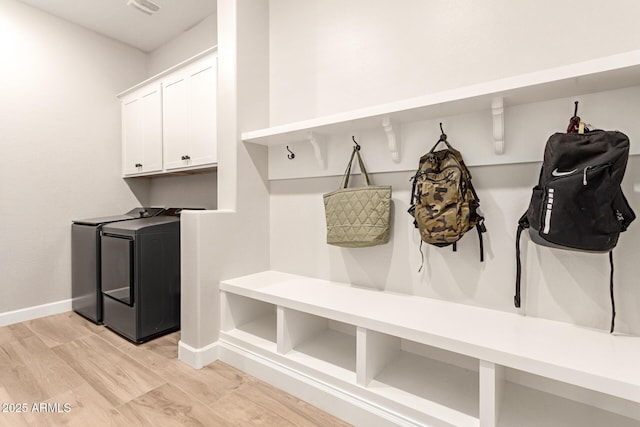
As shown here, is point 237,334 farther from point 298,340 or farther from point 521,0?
point 521,0

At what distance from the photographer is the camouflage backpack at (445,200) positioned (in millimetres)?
1360

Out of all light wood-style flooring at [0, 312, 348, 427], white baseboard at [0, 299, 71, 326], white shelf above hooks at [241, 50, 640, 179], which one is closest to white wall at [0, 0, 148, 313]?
white baseboard at [0, 299, 71, 326]

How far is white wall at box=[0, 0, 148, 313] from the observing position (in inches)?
102

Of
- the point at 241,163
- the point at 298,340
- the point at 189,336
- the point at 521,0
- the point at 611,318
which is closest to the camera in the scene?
the point at 611,318

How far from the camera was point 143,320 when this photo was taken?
2150 mm

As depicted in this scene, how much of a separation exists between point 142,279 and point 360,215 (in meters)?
1.57

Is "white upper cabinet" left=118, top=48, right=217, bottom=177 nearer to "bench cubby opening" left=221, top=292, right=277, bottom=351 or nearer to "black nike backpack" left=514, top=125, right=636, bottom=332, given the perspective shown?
"bench cubby opening" left=221, top=292, right=277, bottom=351

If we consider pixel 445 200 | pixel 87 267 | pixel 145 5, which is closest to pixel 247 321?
pixel 445 200

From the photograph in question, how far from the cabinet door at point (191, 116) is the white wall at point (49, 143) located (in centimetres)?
87

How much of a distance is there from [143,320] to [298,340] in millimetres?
1172

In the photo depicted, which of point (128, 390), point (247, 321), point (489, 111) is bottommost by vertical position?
point (128, 390)

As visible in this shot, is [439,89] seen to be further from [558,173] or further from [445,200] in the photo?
[558,173]

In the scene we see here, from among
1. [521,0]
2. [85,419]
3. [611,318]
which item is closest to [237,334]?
[85,419]

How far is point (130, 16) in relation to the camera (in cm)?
281
